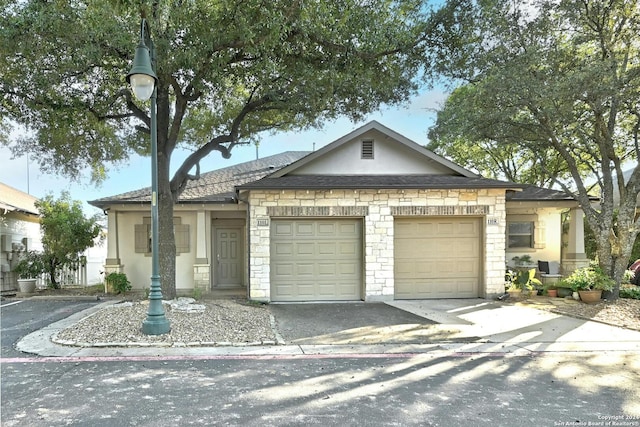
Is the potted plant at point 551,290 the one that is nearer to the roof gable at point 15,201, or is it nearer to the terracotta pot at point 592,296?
the terracotta pot at point 592,296

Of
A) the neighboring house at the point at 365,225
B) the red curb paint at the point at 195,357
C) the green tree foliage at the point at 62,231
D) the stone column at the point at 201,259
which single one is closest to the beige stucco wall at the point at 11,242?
the green tree foliage at the point at 62,231

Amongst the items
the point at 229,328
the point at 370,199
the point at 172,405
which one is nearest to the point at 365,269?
the point at 370,199

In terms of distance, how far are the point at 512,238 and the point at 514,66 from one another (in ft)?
20.2

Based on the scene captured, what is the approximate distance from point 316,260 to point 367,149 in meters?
3.57

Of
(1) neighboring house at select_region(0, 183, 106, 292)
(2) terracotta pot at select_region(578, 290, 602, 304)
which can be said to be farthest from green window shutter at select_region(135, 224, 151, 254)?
(2) terracotta pot at select_region(578, 290, 602, 304)

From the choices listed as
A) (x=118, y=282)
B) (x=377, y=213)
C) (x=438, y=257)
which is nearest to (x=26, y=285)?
(x=118, y=282)

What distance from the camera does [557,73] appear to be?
377 inches

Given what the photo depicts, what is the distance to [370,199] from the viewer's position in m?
10.7

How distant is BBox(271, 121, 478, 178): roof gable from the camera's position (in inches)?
454

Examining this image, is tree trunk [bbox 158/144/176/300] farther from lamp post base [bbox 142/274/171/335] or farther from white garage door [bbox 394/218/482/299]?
white garage door [bbox 394/218/482/299]

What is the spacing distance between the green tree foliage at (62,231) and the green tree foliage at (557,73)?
1178cm

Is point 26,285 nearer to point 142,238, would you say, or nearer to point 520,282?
point 142,238

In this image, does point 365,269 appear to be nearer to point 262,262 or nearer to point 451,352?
point 262,262

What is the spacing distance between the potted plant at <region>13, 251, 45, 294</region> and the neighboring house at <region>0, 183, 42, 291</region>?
1.20 m
